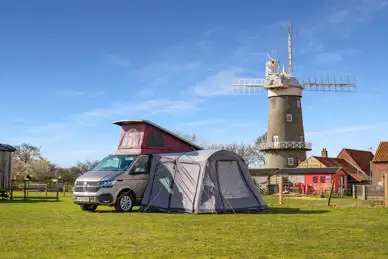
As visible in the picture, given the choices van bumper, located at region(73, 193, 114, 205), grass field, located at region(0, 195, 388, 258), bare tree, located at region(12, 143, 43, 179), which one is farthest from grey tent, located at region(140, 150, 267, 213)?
bare tree, located at region(12, 143, 43, 179)

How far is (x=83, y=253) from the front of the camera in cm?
866

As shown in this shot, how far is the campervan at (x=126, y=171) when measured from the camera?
60.0ft

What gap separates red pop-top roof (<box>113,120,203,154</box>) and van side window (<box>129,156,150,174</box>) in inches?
17.3

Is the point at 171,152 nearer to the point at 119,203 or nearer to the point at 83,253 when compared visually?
the point at 119,203

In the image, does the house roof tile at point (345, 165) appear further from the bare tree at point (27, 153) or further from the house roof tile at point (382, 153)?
the bare tree at point (27, 153)

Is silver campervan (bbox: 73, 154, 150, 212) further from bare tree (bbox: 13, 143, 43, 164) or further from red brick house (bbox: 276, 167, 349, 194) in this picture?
bare tree (bbox: 13, 143, 43, 164)

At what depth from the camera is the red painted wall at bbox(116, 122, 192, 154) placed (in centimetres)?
1973

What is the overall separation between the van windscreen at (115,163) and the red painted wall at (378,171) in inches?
1515

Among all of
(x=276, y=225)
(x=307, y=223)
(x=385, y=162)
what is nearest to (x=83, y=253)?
(x=276, y=225)

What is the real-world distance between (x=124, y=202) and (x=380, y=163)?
129 ft

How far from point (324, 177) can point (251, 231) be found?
153 ft

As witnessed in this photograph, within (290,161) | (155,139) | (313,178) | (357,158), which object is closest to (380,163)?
(313,178)

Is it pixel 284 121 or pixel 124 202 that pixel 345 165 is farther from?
pixel 124 202

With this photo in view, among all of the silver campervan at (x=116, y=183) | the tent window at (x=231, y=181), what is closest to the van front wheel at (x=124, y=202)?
the silver campervan at (x=116, y=183)
